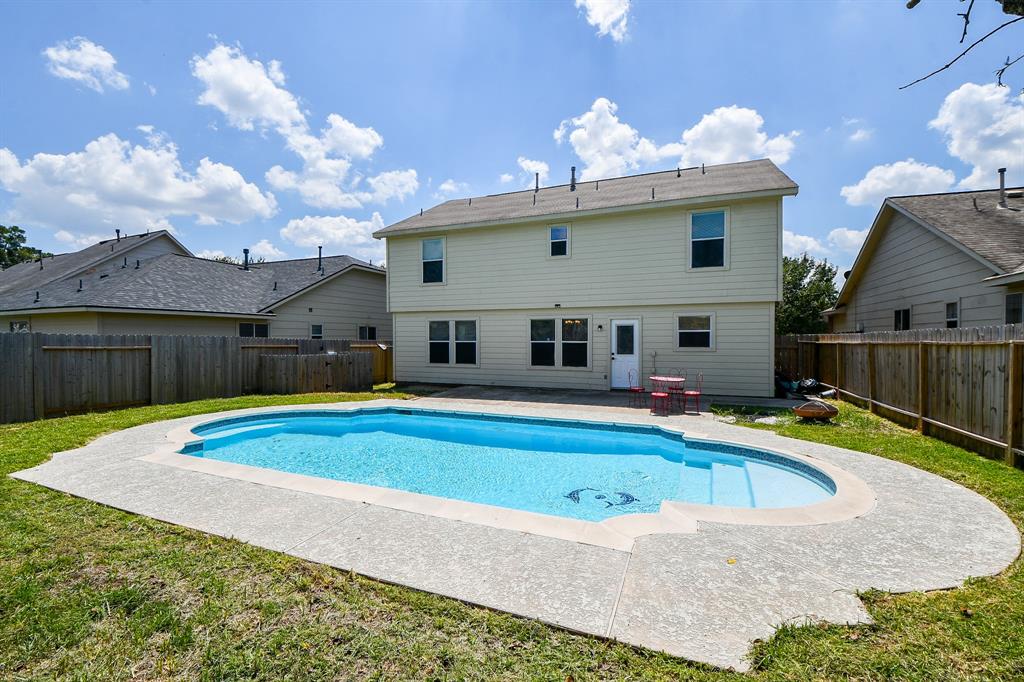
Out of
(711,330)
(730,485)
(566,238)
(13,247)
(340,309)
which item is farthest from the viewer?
(13,247)

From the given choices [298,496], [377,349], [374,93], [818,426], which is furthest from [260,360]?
[818,426]

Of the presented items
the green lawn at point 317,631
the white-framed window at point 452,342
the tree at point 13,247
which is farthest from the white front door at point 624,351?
the tree at point 13,247

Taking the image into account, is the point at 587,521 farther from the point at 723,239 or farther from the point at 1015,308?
the point at 1015,308

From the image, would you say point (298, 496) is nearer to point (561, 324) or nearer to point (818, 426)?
point (818, 426)

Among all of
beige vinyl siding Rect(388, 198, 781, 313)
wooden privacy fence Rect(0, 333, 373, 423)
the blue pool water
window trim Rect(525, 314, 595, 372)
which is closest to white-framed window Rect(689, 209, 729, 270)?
beige vinyl siding Rect(388, 198, 781, 313)

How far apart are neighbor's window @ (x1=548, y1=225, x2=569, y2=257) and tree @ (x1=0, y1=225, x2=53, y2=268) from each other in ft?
157

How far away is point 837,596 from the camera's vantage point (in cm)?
267

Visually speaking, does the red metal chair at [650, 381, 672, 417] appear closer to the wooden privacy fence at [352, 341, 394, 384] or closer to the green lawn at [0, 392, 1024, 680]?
the green lawn at [0, 392, 1024, 680]

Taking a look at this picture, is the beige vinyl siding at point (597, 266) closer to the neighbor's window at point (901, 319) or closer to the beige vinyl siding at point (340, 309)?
the beige vinyl siding at point (340, 309)

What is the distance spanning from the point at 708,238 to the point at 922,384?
19.0ft

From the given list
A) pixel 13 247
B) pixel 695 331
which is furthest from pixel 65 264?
pixel 13 247

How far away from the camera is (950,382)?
21.8 ft

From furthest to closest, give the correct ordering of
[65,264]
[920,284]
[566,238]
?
[65,264] < [566,238] < [920,284]

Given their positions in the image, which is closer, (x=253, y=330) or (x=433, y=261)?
(x=433, y=261)
